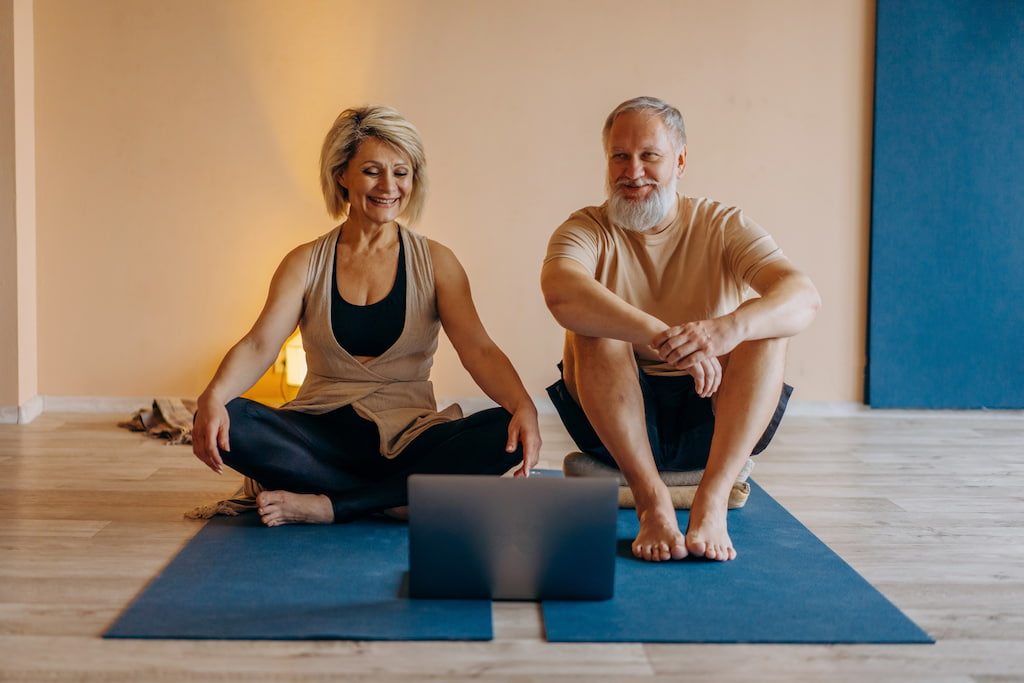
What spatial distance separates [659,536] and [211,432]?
1.04m

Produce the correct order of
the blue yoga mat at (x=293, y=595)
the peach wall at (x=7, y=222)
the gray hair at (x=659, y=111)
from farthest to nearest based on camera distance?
the peach wall at (x=7, y=222) → the gray hair at (x=659, y=111) → the blue yoga mat at (x=293, y=595)

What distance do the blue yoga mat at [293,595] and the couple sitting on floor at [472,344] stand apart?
0.17m

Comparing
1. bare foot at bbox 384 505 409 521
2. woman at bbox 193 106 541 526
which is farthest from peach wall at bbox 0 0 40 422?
bare foot at bbox 384 505 409 521

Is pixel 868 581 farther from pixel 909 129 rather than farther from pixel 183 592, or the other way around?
pixel 909 129

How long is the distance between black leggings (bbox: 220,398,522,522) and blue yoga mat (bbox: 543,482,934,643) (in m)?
0.43

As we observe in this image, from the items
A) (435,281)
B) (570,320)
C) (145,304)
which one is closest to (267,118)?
(145,304)

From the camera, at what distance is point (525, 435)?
2311 mm

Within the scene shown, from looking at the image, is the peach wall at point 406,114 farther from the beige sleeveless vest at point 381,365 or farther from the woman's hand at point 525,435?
the woman's hand at point 525,435

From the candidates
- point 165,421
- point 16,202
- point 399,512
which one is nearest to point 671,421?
point 399,512

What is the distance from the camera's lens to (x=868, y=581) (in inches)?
82.9

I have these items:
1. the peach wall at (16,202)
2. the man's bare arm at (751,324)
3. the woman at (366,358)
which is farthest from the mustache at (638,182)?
Answer: the peach wall at (16,202)

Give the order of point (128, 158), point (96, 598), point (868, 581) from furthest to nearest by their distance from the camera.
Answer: point (128, 158) < point (868, 581) < point (96, 598)

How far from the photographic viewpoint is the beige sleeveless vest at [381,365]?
2525mm

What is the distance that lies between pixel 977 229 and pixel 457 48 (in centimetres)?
229
